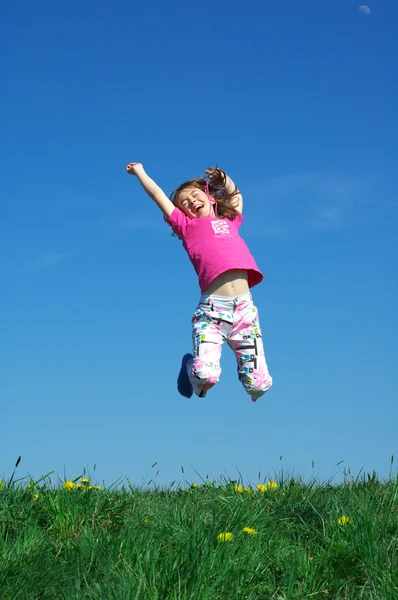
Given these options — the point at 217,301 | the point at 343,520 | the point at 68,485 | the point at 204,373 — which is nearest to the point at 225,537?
the point at 343,520

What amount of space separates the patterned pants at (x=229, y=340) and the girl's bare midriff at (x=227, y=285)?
0.06 metres

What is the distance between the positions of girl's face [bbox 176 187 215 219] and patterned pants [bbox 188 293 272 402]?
104 centimetres

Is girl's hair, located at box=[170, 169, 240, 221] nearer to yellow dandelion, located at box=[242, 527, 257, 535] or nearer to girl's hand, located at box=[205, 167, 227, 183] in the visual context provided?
girl's hand, located at box=[205, 167, 227, 183]

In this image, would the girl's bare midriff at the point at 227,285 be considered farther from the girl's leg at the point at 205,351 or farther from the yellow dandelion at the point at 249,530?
the yellow dandelion at the point at 249,530

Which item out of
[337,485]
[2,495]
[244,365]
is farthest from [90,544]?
[244,365]

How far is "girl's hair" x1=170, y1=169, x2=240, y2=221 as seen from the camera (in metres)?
7.96

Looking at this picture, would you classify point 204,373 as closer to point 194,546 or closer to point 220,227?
point 220,227

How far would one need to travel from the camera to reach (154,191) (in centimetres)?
743

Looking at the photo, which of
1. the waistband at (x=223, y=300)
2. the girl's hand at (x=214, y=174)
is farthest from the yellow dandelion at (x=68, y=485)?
the girl's hand at (x=214, y=174)

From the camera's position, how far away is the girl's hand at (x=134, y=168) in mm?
7547

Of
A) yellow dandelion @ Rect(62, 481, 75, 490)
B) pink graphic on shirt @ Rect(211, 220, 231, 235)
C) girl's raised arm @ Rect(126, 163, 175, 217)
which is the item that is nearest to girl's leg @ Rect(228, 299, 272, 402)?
pink graphic on shirt @ Rect(211, 220, 231, 235)

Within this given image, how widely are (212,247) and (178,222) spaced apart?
1.66 ft

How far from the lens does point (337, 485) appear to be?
20.2 feet

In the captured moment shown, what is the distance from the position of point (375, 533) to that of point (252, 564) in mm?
998
